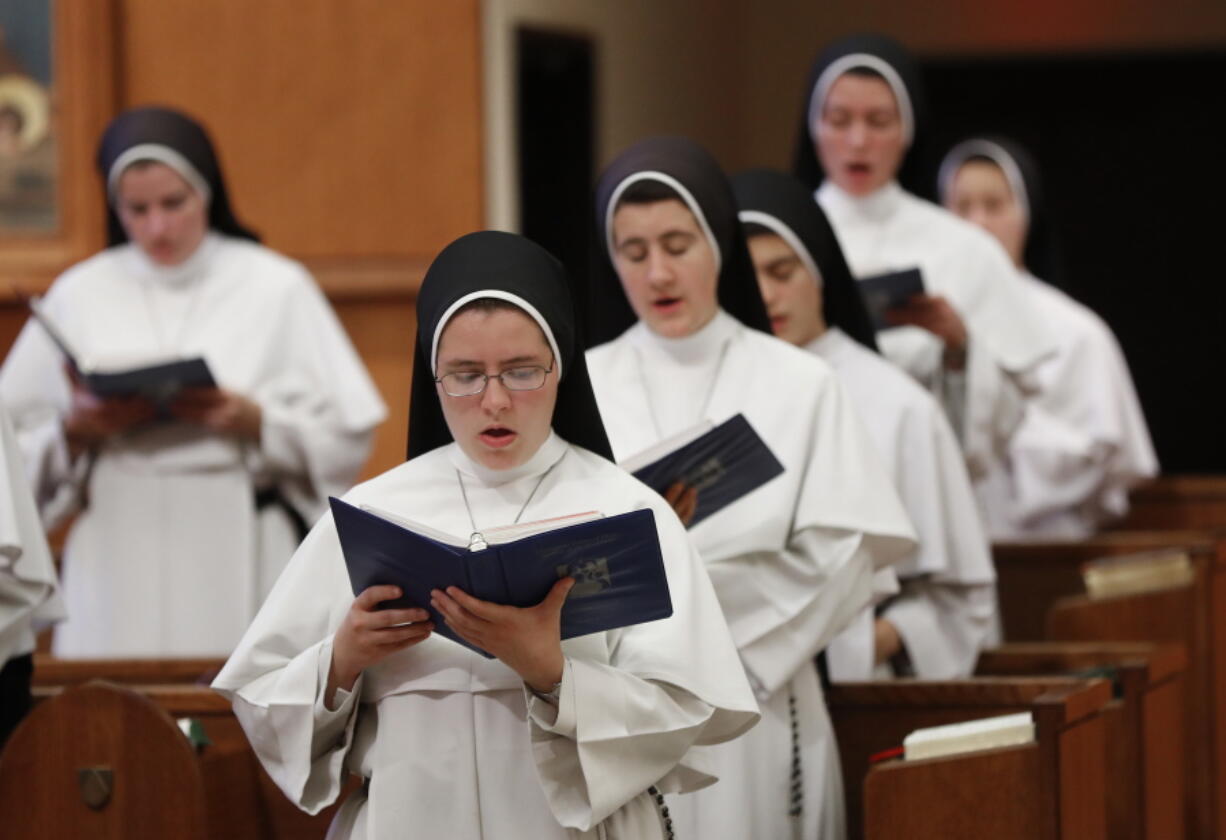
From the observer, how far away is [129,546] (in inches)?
255

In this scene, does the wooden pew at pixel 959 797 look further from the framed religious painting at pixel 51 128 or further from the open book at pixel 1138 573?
the framed religious painting at pixel 51 128

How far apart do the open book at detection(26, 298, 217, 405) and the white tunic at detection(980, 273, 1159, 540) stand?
3.69m

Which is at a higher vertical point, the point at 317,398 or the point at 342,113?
the point at 342,113

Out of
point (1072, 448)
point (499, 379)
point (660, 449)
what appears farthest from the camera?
point (1072, 448)

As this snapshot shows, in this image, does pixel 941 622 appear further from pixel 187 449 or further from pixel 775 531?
pixel 187 449

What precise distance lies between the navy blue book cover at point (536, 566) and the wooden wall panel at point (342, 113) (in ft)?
19.5

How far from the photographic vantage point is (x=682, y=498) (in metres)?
4.42

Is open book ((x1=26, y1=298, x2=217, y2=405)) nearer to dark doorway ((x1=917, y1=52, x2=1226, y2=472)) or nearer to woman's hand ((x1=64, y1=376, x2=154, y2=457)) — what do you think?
woman's hand ((x1=64, y1=376, x2=154, y2=457))

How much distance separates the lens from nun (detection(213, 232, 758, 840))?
11.6 feet

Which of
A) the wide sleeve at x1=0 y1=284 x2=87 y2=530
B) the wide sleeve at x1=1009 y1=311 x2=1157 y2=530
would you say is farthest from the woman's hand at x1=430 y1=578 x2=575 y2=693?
the wide sleeve at x1=1009 y1=311 x2=1157 y2=530

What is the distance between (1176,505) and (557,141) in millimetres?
3628

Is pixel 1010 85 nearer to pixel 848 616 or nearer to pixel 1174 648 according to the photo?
pixel 1174 648

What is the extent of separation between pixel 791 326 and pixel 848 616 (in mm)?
1052

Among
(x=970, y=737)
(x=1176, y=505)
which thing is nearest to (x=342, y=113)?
(x=1176, y=505)
